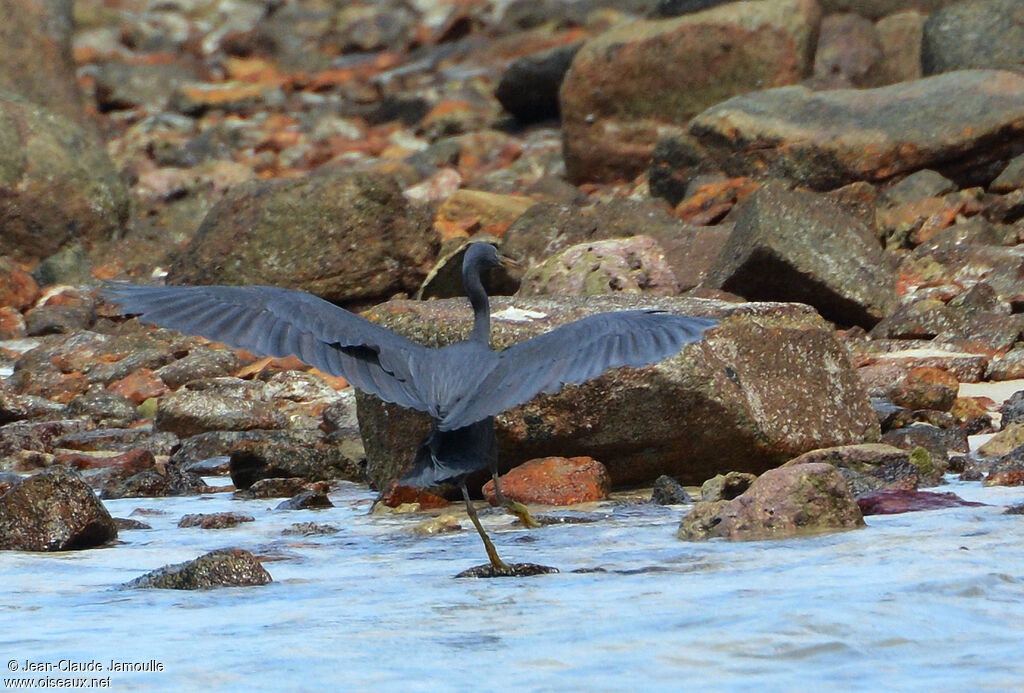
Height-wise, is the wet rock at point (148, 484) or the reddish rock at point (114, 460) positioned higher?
the reddish rock at point (114, 460)

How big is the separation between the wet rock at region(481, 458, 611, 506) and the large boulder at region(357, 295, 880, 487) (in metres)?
0.13

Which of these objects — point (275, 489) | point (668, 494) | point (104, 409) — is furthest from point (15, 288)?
point (668, 494)

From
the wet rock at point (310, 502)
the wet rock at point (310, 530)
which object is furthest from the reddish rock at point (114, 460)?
the wet rock at point (310, 530)

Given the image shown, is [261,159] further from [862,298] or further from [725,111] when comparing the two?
[862,298]

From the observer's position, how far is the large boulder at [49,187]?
15.6 metres

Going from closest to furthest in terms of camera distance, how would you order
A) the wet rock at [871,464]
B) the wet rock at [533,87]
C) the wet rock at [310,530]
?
the wet rock at [310,530] → the wet rock at [871,464] → the wet rock at [533,87]

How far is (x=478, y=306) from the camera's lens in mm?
6020

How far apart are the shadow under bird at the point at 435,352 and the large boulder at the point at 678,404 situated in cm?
143

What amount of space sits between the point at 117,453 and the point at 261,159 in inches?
577

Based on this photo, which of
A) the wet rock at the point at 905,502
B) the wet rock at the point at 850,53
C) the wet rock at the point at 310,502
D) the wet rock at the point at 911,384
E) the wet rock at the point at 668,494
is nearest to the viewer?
the wet rock at the point at 905,502

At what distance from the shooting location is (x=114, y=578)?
5566 millimetres

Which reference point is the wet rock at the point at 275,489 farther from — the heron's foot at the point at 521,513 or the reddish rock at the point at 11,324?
the reddish rock at the point at 11,324

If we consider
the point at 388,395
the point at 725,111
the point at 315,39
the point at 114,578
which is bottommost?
the point at 114,578

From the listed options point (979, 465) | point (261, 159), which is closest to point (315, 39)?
point (261, 159)
